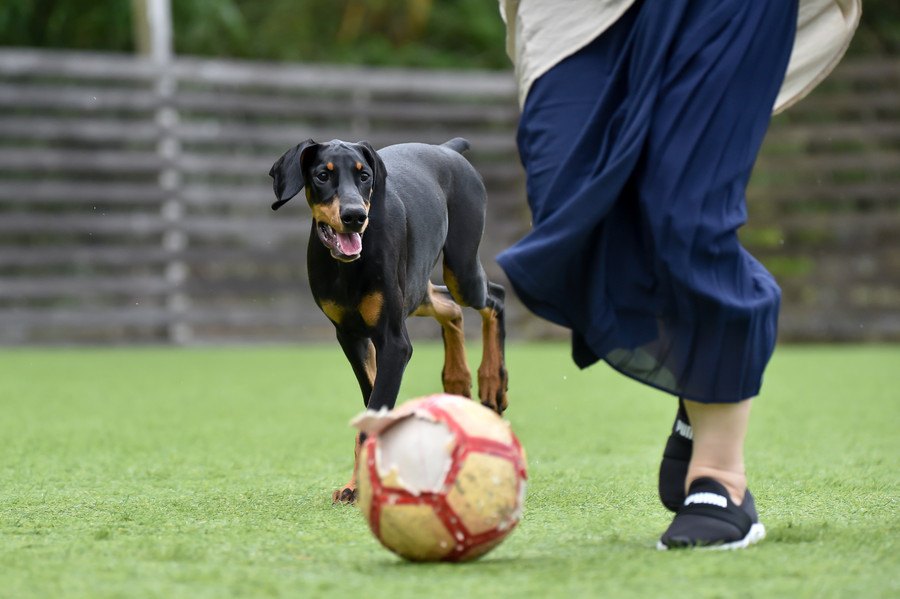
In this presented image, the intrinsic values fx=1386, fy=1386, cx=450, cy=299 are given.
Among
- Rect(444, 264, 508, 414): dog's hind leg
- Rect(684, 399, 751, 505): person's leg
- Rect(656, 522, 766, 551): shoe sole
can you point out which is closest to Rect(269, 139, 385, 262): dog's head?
Rect(444, 264, 508, 414): dog's hind leg

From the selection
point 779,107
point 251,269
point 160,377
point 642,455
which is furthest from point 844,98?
point 779,107

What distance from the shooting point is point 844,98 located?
1119 centimetres

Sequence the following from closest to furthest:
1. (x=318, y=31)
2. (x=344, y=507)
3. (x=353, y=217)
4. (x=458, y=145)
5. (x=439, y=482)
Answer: (x=439, y=482)
(x=344, y=507)
(x=353, y=217)
(x=458, y=145)
(x=318, y=31)

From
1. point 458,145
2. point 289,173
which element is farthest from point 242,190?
point 289,173

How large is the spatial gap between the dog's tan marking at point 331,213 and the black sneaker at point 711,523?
122 centimetres

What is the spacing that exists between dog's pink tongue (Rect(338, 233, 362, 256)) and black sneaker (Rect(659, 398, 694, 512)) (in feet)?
3.31

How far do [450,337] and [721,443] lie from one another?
175 centimetres

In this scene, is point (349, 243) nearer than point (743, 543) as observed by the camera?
No

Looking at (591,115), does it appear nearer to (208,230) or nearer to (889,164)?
(208,230)

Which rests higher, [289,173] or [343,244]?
[289,173]

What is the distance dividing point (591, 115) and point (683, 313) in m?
0.42

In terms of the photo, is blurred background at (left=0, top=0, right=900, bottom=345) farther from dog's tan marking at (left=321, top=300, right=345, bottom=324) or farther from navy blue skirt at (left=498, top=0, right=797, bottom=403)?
navy blue skirt at (left=498, top=0, right=797, bottom=403)

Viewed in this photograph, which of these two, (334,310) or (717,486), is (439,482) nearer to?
(717,486)

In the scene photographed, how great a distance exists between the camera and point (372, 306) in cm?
355
